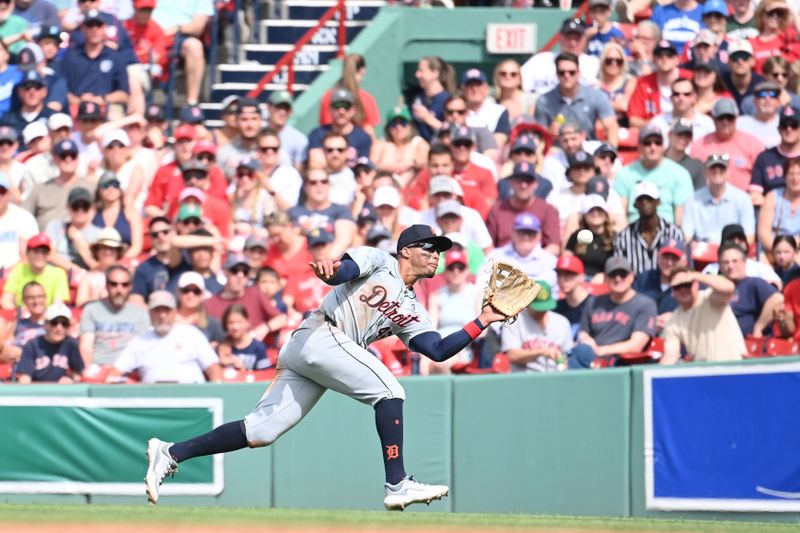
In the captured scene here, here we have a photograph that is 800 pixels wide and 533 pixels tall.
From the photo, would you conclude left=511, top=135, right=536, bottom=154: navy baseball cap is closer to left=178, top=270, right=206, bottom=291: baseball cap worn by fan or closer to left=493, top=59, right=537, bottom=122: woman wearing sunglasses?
left=493, top=59, right=537, bottom=122: woman wearing sunglasses

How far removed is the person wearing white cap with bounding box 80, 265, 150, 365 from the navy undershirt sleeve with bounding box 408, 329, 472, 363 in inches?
166

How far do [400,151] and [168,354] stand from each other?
3.71m

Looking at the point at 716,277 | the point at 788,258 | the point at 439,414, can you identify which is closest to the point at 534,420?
the point at 439,414

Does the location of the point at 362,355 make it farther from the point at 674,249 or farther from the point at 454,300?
the point at 674,249

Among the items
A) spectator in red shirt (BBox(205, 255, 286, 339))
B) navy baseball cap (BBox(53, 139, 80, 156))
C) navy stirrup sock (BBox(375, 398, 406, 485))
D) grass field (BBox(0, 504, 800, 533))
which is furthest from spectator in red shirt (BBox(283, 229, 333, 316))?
navy stirrup sock (BBox(375, 398, 406, 485))

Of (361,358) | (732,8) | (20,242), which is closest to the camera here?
(361,358)

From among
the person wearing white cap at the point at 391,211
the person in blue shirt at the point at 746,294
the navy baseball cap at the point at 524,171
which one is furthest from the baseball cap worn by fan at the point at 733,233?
the person wearing white cap at the point at 391,211

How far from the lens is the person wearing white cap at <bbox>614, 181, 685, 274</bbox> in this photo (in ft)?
40.4

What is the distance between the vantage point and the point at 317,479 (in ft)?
37.8

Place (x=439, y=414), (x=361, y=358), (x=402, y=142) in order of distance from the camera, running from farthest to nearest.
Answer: (x=402, y=142) → (x=439, y=414) → (x=361, y=358)

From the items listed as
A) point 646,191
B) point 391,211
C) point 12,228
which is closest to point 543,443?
point 646,191

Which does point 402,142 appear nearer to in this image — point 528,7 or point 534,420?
point 528,7

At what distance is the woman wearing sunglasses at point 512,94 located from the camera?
49.2ft

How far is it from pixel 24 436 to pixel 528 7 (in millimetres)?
8079
